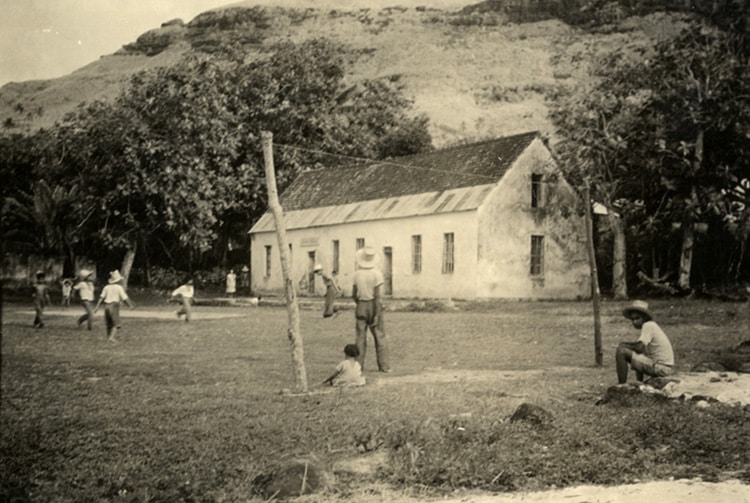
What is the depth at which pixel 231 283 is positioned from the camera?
29.0 ft

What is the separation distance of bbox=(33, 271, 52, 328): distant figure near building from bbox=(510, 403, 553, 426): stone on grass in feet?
12.3

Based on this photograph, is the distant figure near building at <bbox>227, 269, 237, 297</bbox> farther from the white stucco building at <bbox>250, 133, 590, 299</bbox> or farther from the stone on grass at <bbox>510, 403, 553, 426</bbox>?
the stone on grass at <bbox>510, 403, 553, 426</bbox>

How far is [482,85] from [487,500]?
5.88 metres

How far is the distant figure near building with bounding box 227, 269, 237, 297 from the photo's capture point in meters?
8.61

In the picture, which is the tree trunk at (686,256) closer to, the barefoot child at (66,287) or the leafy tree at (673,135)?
the leafy tree at (673,135)

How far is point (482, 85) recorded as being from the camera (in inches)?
388

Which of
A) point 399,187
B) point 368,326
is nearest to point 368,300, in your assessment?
point 368,326

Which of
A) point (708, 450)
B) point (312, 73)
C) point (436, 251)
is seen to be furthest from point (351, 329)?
point (708, 450)

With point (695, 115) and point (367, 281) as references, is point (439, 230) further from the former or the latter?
point (695, 115)

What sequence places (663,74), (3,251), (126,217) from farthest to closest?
(663,74) → (126,217) → (3,251)

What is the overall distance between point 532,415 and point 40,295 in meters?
4.09

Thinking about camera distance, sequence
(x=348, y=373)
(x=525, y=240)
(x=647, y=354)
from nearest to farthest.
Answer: (x=348, y=373)
(x=647, y=354)
(x=525, y=240)

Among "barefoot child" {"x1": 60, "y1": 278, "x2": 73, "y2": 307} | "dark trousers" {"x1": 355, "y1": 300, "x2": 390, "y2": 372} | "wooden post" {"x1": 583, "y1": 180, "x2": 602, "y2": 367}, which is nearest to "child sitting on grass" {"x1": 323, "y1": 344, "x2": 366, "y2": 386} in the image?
"dark trousers" {"x1": 355, "y1": 300, "x2": 390, "y2": 372}

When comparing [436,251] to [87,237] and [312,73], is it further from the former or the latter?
[87,237]
